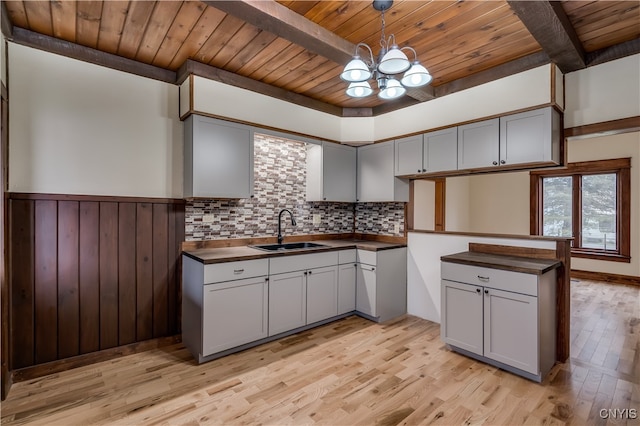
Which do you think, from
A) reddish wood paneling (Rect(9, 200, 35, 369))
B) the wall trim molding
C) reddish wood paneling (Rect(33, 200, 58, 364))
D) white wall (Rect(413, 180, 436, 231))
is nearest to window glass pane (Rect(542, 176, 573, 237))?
the wall trim molding

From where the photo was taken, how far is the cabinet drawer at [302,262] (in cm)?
299

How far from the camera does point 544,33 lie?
2086 millimetres

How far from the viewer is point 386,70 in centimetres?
190

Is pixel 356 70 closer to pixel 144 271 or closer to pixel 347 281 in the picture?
pixel 347 281

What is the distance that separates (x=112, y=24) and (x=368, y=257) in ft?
9.74

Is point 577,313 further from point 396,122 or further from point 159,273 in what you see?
point 159,273

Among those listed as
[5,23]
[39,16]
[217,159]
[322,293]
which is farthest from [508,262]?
[5,23]

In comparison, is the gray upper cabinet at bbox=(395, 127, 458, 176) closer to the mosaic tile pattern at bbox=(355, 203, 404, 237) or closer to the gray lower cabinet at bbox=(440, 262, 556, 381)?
the mosaic tile pattern at bbox=(355, 203, 404, 237)

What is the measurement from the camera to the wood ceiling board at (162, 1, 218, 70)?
207 cm

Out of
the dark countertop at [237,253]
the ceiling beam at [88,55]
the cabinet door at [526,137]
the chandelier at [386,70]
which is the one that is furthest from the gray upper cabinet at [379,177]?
the ceiling beam at [88,55]

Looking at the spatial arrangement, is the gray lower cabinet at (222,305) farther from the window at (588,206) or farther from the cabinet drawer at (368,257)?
the window at (588,206)

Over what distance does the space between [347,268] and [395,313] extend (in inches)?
30.2

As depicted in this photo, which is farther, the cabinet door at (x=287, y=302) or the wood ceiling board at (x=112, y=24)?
the cabinet door at (x=287, y=302)

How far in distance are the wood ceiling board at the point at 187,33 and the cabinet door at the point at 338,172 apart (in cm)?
167
